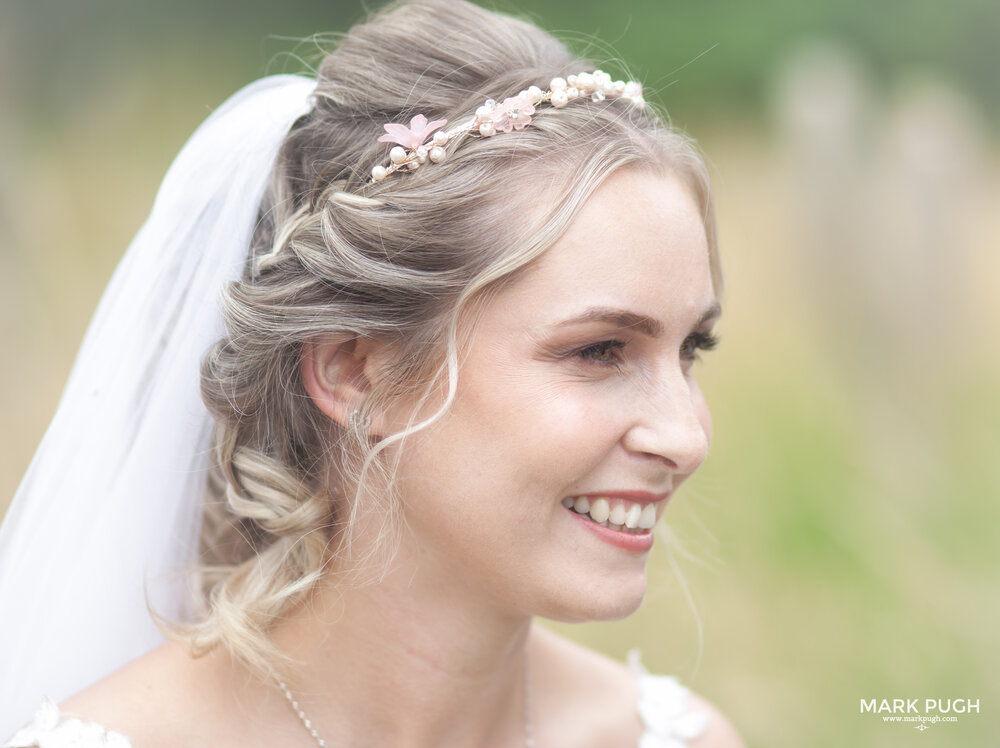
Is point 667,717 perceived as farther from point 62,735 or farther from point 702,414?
point 62,735

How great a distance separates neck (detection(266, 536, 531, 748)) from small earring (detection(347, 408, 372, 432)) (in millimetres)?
316

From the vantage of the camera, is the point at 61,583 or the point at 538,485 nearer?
the point at 538,485

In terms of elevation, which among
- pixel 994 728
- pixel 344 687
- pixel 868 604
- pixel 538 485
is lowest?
pixel 994 728

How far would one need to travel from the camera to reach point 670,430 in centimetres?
A: 201

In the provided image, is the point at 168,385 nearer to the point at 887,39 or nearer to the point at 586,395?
the point at 586,395

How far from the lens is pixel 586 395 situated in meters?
1.98

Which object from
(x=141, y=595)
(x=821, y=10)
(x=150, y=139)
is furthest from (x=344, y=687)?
(x=821, y=10)

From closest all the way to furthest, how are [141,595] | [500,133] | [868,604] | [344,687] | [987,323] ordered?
[500,133] → [344,687] → [141,595] → [868,604] → [987,323]

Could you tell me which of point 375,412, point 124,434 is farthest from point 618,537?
point 124,434

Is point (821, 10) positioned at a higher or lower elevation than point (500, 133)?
lower

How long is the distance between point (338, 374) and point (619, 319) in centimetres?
65

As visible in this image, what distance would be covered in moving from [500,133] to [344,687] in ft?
4.31

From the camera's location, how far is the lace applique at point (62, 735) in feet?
6.70

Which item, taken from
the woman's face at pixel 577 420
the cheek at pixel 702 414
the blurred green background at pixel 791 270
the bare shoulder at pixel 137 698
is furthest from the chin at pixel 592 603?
the blurred green background at pixel 791 270
